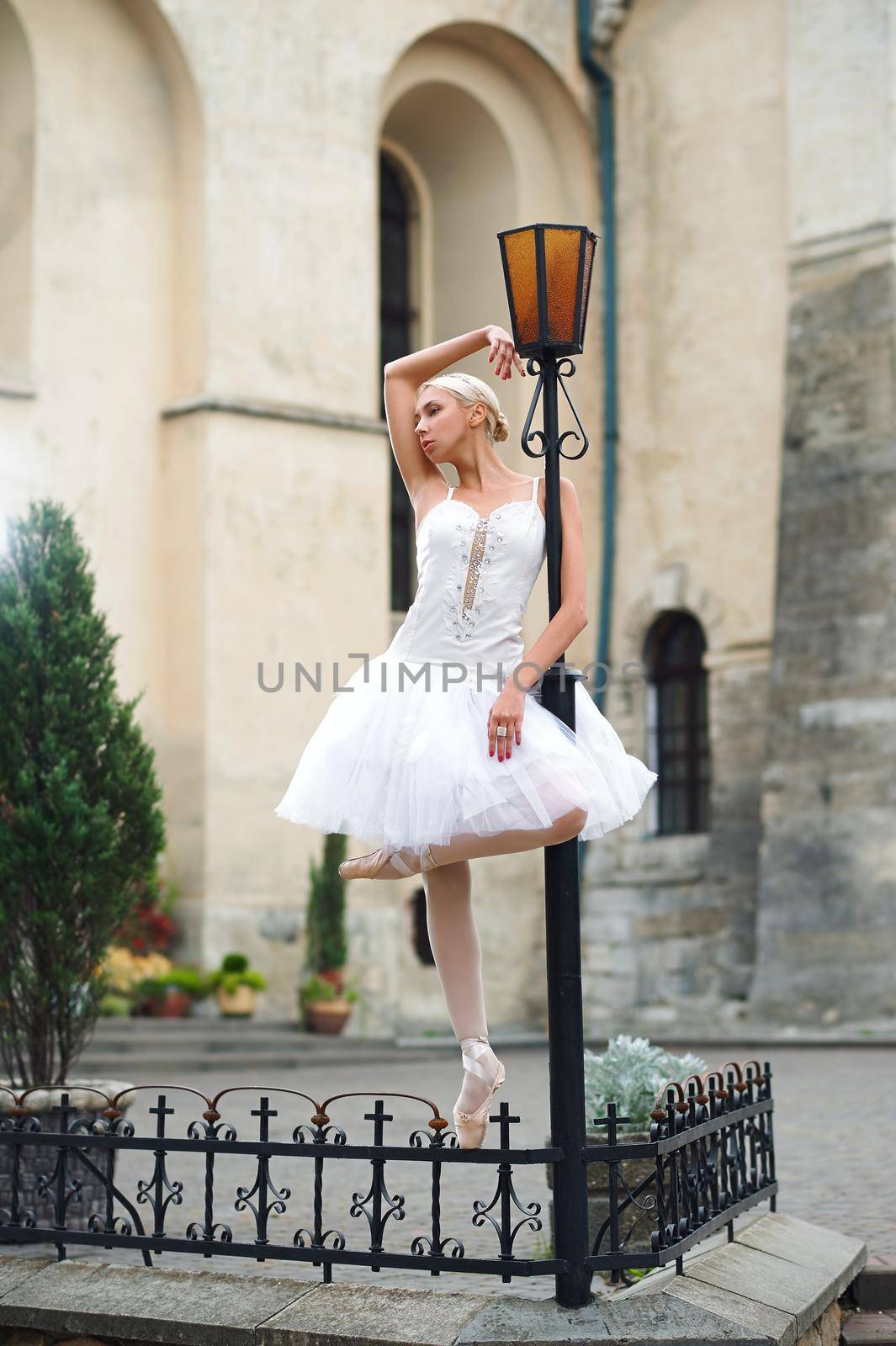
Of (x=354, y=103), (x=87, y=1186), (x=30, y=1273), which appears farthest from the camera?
(x=354, y=103)

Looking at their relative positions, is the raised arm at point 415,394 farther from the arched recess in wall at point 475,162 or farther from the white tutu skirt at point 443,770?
the arched recess in wall at point 475,162

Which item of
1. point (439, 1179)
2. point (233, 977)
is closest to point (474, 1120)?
→ point (439, 1179)

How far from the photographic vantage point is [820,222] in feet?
57.9

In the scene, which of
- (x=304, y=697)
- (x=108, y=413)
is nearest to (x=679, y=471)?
(x=304, y=697)

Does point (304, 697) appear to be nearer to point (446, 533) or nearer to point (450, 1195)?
point (450, 1195)

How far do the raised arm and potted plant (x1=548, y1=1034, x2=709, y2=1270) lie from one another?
77.6 inches

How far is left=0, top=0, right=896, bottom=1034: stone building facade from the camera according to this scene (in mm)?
17000

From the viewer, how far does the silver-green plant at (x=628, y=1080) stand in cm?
601

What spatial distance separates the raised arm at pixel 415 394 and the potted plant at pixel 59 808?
90.9 inches

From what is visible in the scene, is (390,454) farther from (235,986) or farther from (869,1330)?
(869,1330)

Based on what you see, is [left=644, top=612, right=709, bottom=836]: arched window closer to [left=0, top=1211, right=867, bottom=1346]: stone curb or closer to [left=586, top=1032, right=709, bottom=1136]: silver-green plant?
[left=586, top=1032, right=709, bottom=1136]: silver-green plant

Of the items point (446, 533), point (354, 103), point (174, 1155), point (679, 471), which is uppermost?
point (354, 103)

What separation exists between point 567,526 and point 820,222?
13.5m

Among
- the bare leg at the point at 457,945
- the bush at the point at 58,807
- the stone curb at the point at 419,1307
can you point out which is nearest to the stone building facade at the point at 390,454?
the bush at the point at 58,807
